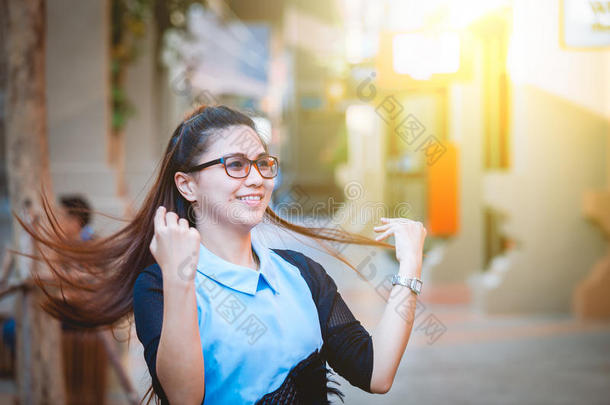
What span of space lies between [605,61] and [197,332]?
8135 millimetres

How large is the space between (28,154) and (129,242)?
5.80 feet

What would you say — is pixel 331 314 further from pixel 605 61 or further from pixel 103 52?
pixel 605 61

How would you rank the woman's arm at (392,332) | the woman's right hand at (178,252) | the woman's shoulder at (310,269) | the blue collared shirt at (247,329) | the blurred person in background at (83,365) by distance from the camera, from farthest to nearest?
the blurred person in background at (83,365) < the woman's shoulder at (310,269) < the woman's arm at (392,332) < the blue collared shirt at (247,329) < the woman's right hand at (178,252)

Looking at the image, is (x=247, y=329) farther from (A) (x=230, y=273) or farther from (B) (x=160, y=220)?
(B) (x=160, y=220)

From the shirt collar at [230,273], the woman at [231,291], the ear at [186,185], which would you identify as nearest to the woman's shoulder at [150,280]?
the woman at [231,291]

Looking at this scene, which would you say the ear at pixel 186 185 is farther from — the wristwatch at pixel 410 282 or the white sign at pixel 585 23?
the white sign at pixel 585 23

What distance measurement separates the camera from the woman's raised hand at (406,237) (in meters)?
1.76

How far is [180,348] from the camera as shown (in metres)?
1.47

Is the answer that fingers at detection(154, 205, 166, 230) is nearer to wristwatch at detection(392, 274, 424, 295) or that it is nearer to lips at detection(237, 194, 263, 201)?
lips at detection(237, 194, 263, 201)

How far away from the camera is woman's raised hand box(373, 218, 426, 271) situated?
5.77 feet

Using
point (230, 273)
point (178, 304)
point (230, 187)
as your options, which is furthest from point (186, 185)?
point (178, 304)

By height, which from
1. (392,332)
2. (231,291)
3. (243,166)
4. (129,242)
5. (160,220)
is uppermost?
(243,166)

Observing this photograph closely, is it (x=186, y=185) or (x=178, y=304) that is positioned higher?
(x=186, y=185)

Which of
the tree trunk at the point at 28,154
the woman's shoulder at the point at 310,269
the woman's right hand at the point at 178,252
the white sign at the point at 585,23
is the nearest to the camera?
the woman's right hand at the point at 178,252
